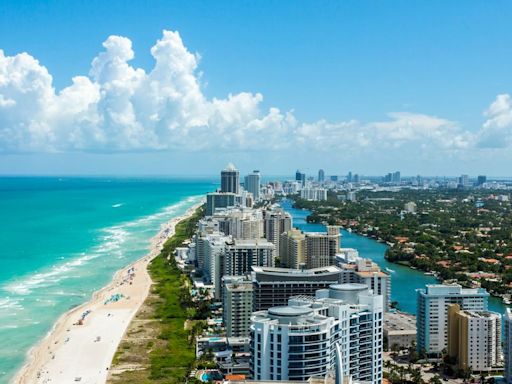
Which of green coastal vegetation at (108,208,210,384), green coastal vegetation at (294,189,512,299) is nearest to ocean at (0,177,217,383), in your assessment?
green coastal vegetation at (108,208,210,384)

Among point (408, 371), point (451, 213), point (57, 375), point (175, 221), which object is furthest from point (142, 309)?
point (451, 213)

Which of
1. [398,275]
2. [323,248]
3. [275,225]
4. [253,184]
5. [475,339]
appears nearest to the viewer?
[475,339]

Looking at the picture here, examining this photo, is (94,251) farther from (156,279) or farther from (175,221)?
(175,221)

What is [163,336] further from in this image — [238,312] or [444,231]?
[444,231]

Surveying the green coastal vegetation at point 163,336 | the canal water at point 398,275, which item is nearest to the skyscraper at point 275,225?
the canal water at point 398,275

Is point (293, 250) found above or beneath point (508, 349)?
above

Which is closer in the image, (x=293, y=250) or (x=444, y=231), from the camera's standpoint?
(x=293, y=250)

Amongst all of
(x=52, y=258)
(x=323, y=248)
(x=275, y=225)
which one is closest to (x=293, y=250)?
(x=323, y=248)
